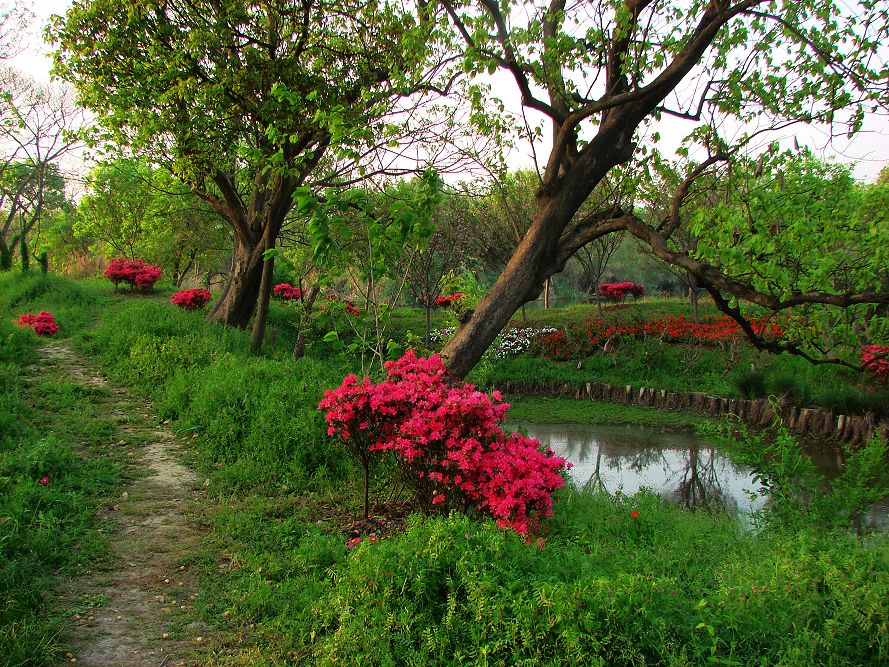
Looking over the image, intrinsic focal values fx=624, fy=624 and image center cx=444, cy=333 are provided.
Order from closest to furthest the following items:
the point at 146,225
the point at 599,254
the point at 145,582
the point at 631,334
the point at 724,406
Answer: the point at 145,582 → the point at 724,406 → the point at 631,334 → the point at 146,225 → the point at 599,254

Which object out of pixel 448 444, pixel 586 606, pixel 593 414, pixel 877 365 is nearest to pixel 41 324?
pixel 448 444

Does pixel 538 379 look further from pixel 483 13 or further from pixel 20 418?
pixel 20 418

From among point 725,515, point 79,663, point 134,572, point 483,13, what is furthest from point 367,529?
point 483,13

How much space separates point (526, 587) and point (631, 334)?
12.3 metres

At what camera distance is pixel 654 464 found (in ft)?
27.3

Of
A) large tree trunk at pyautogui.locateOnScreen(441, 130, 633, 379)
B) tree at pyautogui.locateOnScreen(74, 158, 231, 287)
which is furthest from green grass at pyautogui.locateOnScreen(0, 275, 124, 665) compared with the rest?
tree at pyautogui.locateOnScreen(74, 158, 231, 287)

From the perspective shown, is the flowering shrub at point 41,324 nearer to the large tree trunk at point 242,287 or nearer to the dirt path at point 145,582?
the large tree trunk at point 242,287

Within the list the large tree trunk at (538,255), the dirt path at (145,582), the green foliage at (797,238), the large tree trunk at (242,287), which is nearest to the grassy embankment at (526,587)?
the dirt path at (145,582)

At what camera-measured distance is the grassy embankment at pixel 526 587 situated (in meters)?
→ 2.40

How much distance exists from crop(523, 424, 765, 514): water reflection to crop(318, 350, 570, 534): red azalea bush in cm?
275

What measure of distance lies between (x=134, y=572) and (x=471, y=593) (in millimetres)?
2356

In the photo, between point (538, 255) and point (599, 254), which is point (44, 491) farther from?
point (599, 254)

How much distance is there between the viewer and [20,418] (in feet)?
19.1

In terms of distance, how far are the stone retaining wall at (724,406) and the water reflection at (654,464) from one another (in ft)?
2.92
